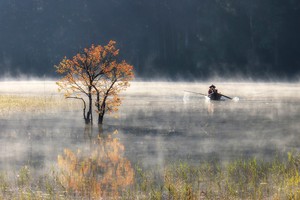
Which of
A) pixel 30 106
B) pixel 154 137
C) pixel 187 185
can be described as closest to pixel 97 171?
Answer: pixel 187 185

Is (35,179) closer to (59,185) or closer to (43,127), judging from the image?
A: (59,185)

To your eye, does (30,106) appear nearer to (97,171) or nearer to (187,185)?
(97,171)

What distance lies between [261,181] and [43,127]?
84.0ft

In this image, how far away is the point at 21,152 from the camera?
1145 inches

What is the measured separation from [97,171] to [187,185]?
5990 mm

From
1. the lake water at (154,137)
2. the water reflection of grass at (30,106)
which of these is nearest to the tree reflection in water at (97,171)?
the lake water at (154,137)

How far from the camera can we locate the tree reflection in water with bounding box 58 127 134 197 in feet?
63.3

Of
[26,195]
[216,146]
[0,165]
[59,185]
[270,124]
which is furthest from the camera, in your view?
[270,124]

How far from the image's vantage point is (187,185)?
18.4 metres

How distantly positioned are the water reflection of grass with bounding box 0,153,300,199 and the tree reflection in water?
158mm

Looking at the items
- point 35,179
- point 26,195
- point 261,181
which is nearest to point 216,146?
point 261,181

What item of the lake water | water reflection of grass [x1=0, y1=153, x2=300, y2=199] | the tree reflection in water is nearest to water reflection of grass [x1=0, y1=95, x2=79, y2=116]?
the lake water

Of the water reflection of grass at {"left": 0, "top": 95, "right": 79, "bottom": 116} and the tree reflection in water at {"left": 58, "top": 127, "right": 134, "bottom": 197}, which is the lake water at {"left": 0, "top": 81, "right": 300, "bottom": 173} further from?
the water reflection of grass at {"left": 0, "top": 95, "right": 79, "bottom": 116}

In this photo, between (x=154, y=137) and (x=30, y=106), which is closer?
(x=154, y=137)
